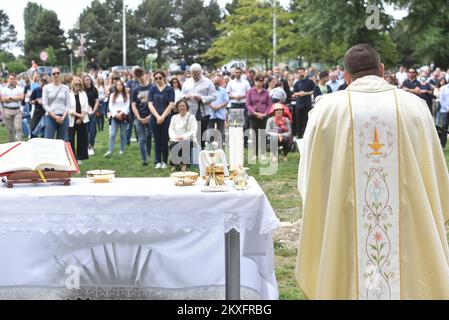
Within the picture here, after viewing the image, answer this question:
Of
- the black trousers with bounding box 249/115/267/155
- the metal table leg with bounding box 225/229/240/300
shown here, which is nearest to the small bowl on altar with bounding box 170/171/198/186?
the metal table leg with bounding box 225/229/240/300

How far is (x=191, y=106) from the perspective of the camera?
13297mm

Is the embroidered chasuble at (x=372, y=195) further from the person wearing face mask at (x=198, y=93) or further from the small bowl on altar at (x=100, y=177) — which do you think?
the person wearing face mask at (x=198, y=93)

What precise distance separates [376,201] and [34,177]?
233cm

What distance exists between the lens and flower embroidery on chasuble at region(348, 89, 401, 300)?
4.55 metres

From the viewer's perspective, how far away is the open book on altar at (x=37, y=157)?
4.93 m

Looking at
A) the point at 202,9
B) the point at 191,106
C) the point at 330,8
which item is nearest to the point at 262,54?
the point at 330,8

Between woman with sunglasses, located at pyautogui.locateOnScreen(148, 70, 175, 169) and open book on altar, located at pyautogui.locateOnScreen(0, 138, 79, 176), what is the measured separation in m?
7.53

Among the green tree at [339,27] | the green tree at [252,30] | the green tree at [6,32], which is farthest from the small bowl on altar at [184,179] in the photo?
the green tree at [6,32]

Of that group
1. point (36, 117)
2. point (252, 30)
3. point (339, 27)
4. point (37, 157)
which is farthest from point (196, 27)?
point (37, 157)

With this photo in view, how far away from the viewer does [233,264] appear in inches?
187

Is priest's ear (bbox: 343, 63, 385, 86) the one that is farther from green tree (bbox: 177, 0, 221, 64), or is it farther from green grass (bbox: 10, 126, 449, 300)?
green tree (bbox: 177, 0, 221, 64)

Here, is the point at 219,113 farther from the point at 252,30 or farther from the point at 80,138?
the point at 252,30

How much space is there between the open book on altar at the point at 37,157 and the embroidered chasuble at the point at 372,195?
Result: 1750 mm

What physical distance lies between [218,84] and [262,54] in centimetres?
3142
